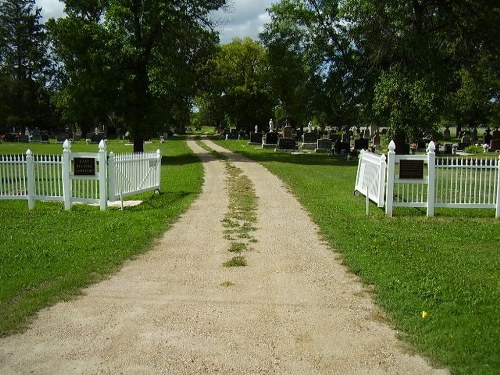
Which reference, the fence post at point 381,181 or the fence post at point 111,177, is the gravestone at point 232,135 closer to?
the fence post at point 111,177

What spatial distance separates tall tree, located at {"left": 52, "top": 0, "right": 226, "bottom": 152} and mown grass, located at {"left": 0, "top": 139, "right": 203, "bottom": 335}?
51.2 ft

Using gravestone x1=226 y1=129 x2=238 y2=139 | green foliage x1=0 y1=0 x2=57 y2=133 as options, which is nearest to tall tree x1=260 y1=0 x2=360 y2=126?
gravestone x1=226 y1=129 x2=238 y2=139

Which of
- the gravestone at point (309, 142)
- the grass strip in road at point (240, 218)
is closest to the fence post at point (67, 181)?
the grass strip in road at point (240, 218)

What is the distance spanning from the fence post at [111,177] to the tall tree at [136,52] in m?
16.2

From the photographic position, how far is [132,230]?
9.47 meters

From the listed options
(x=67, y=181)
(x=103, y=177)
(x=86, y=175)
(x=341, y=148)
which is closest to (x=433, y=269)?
(x=103, y=177)

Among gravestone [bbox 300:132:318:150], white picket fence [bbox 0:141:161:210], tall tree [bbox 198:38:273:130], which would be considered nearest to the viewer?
white picket fence [bbox 0:141:161:210]

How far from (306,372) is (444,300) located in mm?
2314

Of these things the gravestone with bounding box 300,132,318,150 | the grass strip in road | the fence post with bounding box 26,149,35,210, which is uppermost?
the gravestone with bounding box 300,132,318,150

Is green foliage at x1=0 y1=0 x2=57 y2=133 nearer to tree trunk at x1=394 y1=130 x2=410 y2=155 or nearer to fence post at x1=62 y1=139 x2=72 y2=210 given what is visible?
tree trunk at x1=394 y1=130 x2=410 y2=155

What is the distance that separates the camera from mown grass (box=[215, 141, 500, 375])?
4588mm

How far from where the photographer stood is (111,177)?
40.2 feet

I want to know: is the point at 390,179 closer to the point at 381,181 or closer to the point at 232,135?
the point at 381,181

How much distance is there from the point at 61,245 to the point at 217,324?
4.19m
